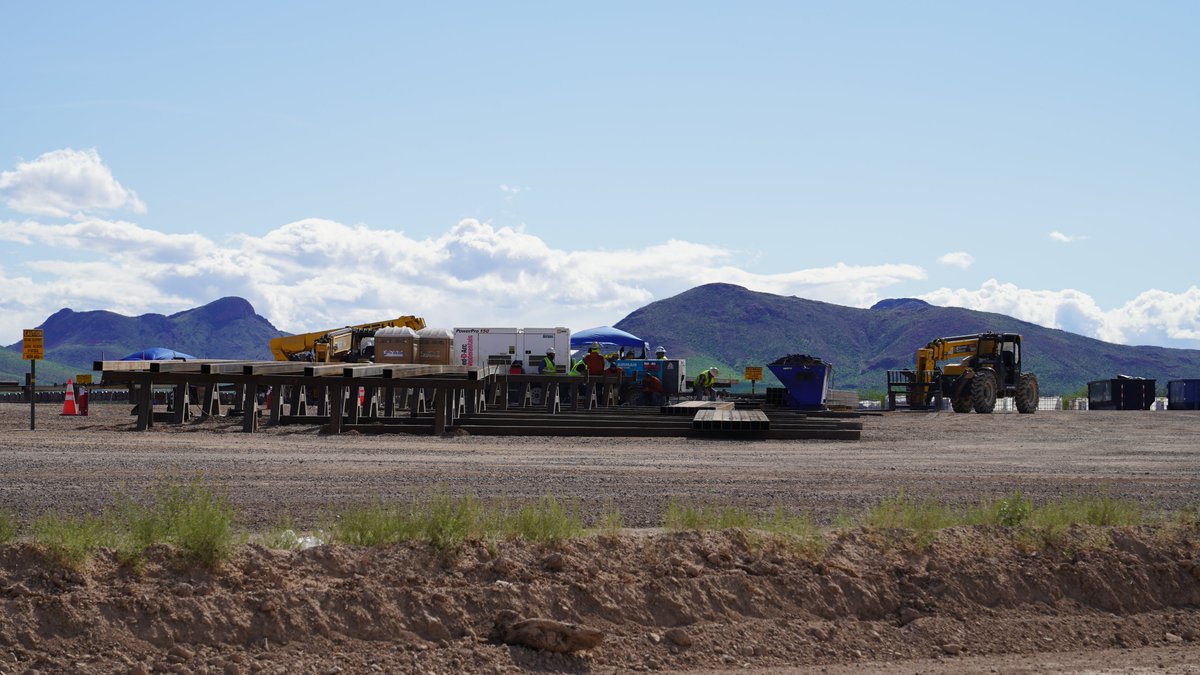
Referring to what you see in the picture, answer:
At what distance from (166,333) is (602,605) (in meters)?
174

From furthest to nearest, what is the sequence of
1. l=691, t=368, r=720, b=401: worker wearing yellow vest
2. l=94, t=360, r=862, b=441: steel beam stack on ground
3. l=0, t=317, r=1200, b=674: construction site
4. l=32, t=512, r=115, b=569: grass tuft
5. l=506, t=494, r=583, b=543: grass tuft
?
1. l=691, t=368, r=720, b=401: worker wearing yellow vest
2. l=94, t=360, r=862, b=441: steel beam stack on ground
3. l=506, t=494, r=583, b=543: grass tuft
4. l=32, t=512, r=115, b=569: grass tuft
5. l=0, t=317, r=1200, b=674: construction site

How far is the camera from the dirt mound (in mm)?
7438

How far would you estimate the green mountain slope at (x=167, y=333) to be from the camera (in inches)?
6594

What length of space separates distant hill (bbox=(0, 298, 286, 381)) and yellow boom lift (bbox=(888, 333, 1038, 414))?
128 metres

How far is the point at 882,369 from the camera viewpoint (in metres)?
174

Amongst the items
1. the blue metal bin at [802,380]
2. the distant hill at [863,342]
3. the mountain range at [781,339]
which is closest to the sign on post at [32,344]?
the blue metal bin at [802,380]

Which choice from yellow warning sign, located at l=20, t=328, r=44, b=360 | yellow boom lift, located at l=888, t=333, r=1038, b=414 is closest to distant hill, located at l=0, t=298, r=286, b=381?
yellow boom lift, located at l=888, t=333, r=1038, b=414

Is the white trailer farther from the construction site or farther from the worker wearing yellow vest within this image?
the construction site

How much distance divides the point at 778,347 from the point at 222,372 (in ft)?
548

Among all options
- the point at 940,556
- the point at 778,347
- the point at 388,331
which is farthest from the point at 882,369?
the point at 940,556

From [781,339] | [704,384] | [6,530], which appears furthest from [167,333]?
[6,530]

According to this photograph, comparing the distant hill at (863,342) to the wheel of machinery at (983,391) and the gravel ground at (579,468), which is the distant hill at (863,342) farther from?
the gravel ground at (579,468)

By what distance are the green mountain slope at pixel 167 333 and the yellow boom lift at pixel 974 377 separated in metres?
127

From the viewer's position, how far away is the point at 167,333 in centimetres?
17125
